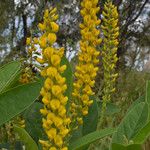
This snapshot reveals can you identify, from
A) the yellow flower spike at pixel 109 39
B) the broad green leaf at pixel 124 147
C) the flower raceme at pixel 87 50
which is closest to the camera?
the broad green leaf at pixel 124 147

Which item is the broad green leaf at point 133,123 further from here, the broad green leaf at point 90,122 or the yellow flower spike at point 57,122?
the yellow flower spike at point 57,122

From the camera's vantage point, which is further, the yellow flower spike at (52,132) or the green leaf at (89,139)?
the green leaf at (89,139)

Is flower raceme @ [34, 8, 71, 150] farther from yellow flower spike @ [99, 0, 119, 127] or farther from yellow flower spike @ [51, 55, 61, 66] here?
yellow flower spike @ [99, 0, 119, 127]

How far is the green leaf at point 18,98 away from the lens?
62.6 inches

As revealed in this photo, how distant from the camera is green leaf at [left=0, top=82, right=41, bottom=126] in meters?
1.59

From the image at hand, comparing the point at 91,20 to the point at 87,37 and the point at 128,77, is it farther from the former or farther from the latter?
the point at 128,77

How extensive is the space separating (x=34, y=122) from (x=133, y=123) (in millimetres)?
411

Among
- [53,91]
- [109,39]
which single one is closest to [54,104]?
[53,91]

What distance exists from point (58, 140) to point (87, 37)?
438 millimetres

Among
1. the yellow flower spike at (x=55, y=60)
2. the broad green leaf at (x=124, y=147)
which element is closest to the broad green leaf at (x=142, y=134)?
the broad green leaf at (x=124, y=147)

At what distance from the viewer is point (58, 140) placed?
4.26ft

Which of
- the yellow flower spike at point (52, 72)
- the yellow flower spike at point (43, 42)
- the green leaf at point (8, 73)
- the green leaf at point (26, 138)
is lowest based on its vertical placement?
the green leaf at point (26, 138)

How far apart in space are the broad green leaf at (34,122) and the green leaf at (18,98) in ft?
0.75

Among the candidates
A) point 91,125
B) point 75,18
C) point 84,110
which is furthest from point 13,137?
point 75,18
